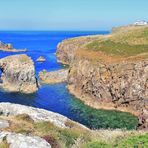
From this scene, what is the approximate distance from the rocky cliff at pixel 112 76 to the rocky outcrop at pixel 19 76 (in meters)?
9.84

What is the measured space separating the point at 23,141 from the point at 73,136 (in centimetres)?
529

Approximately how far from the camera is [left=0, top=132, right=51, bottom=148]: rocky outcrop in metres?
20.0

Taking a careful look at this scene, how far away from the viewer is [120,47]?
372ft

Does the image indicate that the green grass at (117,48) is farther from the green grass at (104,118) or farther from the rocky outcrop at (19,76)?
the green grass at (104,118)

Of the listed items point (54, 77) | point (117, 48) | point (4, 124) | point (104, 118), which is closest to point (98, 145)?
point (4, 124)

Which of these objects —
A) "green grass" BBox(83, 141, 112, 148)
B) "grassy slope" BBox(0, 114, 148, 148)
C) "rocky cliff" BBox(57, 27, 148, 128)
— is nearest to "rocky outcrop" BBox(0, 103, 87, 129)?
"grassy slope" BBox(0, 114, 148, 148)

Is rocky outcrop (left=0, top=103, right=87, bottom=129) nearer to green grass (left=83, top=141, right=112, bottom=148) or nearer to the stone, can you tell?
the stone

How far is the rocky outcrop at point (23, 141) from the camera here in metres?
20.0

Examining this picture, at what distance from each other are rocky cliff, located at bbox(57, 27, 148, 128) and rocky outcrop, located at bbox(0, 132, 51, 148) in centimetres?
5252

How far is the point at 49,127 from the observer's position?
26094 millimetres

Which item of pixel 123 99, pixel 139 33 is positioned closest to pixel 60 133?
pixel 123 99

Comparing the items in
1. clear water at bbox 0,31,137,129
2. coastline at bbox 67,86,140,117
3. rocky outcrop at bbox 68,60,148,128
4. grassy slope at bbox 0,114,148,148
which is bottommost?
coastline at bbox 67,86,140,117

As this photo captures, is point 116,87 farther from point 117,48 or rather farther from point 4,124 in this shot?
→ point 4,124

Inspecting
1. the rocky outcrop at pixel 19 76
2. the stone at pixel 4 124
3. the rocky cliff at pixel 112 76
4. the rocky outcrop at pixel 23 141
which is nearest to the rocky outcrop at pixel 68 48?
the rocky cliff at pixel 112 76
